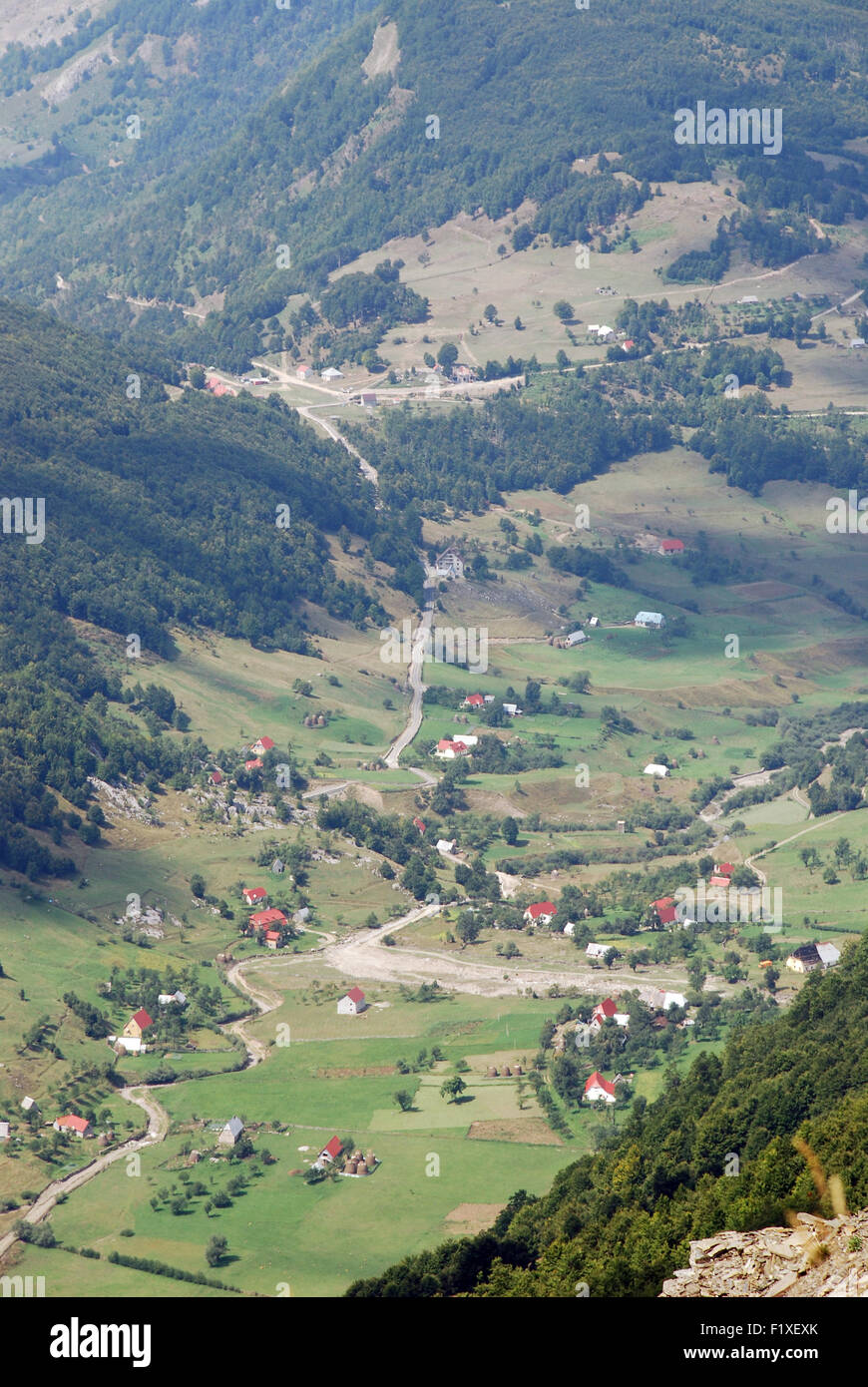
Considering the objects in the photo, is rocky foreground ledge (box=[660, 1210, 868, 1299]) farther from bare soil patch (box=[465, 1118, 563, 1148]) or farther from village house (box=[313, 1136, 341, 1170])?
bare soil patch (box=[465, 1118, 563, 1148])

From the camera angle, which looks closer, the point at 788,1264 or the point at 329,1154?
the point at 788,1264

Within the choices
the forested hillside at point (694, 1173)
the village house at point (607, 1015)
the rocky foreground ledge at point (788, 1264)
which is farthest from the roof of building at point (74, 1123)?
the rocky foreground ledge at point (788, 1264)

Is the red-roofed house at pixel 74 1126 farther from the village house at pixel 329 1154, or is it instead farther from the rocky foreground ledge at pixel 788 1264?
the rocky foreground ledge at pixel 788 1264

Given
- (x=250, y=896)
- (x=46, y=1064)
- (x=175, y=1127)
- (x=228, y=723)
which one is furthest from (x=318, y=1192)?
(x=228, y=723)

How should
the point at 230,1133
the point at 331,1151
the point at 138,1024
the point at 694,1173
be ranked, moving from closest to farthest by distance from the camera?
the point at 694,1173 < the point at 331,1151 < the point at 230,1133 < the point at 138,1024

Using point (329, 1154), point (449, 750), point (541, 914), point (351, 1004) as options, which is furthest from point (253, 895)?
point (329, 1154)

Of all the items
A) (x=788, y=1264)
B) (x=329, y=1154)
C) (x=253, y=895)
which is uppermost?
(x=788, y=1264)

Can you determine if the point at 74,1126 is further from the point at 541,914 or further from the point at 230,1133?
the point at 541,914
